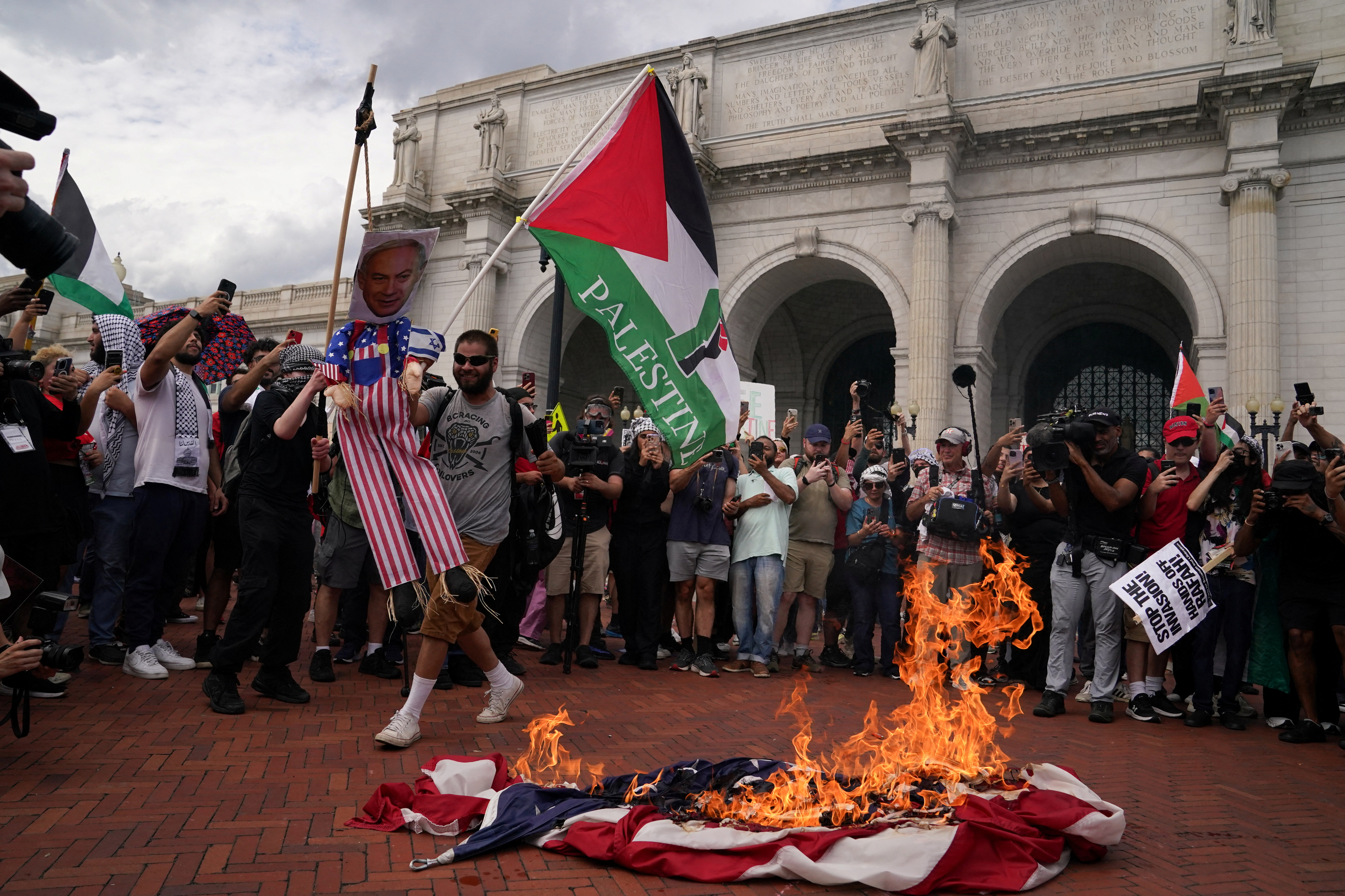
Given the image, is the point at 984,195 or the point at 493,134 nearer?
the point at 984,195

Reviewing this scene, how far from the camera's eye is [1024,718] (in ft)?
20.8

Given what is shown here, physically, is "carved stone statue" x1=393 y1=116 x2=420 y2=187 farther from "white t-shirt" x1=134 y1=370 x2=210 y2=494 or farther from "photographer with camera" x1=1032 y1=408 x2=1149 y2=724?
"photographer with camera" x1=1032 y1=408 x2=1149 y2=724

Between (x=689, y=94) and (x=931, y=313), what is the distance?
8071mm

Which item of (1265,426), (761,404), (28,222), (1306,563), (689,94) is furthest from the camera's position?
(689,94)

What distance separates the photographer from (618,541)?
788cm

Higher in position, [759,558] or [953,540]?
[953,540]

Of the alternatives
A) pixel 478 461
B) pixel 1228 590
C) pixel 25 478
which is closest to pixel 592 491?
pixel 478 461

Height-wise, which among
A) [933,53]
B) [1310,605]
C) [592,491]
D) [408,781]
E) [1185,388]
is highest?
[933,53]

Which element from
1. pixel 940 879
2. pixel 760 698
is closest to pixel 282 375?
pixel 760 698

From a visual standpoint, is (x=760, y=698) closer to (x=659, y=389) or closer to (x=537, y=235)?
(x=659, y=389)

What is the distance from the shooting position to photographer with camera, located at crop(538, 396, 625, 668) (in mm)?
7344

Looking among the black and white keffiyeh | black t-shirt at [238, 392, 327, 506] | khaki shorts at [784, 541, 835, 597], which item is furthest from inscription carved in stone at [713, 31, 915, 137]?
black t-shirt at [238, 392, 327, 506]

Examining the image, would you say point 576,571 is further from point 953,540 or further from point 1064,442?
point 1064,442

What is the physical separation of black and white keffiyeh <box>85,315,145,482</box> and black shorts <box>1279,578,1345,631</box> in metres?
8.10
